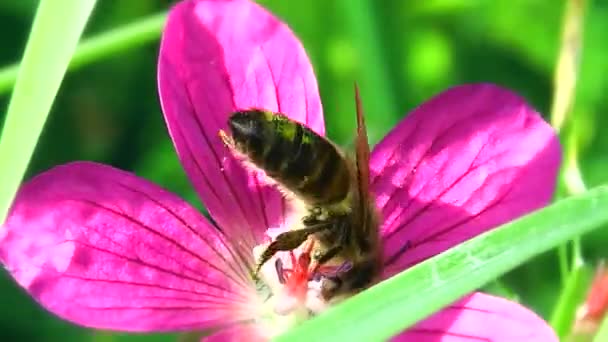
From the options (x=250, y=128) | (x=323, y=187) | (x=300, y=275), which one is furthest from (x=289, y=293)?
(x=250, y=128)

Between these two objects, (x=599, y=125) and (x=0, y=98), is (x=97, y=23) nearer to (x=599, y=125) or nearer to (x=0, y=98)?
(x=0, y=98)

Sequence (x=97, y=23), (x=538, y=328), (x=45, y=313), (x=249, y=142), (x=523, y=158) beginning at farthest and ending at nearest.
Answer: (x=97, y=23), (x=45, y=313), (x=523, y=158), (x=538, y=328), (x=249, y=142)

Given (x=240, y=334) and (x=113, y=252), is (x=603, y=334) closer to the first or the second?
(x=240, y=334)

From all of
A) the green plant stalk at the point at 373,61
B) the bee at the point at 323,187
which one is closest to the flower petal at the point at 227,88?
the bee at the point at 323,187

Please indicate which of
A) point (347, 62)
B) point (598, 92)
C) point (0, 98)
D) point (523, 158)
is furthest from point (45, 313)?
point (598, 92)

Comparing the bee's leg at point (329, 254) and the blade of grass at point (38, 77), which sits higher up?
the blade of grass at point (38, 77)

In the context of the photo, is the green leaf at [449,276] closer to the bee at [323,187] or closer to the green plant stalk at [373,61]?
the bee at [323,187]

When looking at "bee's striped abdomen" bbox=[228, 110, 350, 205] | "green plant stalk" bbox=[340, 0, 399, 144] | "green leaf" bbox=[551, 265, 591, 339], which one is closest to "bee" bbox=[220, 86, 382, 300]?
"bee's striped abdomen" bbox=[228, 110, 350, 205]
